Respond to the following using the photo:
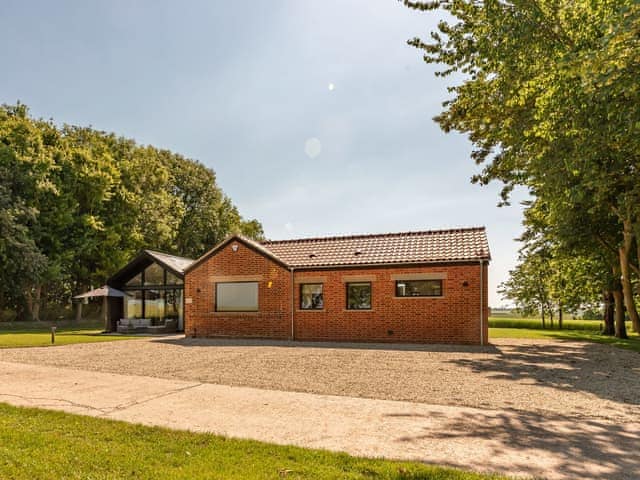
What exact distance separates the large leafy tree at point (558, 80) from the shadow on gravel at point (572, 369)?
16.3 ft

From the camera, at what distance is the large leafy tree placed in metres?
7.53

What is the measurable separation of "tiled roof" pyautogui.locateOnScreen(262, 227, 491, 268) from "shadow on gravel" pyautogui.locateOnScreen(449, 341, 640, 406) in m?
4.51

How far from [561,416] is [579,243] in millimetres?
19142

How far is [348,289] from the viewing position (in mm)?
18641

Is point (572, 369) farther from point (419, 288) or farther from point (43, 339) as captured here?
point (43, 339)

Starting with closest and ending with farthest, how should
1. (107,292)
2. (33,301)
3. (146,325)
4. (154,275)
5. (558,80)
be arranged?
1. (558,80)
2. (146,325)
3. (107,292)
4. (154,275)
5. (33,301)

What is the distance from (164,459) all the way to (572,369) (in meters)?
10.7

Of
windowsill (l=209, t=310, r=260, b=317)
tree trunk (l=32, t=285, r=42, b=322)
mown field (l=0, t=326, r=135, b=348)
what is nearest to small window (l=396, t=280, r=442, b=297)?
windowsill (l=209, t=310, r=260, b=317)

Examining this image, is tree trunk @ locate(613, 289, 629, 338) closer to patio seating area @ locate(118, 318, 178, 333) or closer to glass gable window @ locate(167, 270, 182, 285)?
glass gable window @ locate(167, 270, 182, 285)

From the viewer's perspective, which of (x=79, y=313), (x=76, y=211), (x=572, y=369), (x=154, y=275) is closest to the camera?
(x=572, y=369)

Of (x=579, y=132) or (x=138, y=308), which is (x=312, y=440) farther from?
(x=138, y=308)

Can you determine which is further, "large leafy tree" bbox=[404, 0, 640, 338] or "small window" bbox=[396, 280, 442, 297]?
"small window" bbox=[396, 280, 442, 297]

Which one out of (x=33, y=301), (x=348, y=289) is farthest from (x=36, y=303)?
(x=348, y=289)

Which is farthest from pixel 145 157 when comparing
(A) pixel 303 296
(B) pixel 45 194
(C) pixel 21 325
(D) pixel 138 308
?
(A) pixel 303 296
